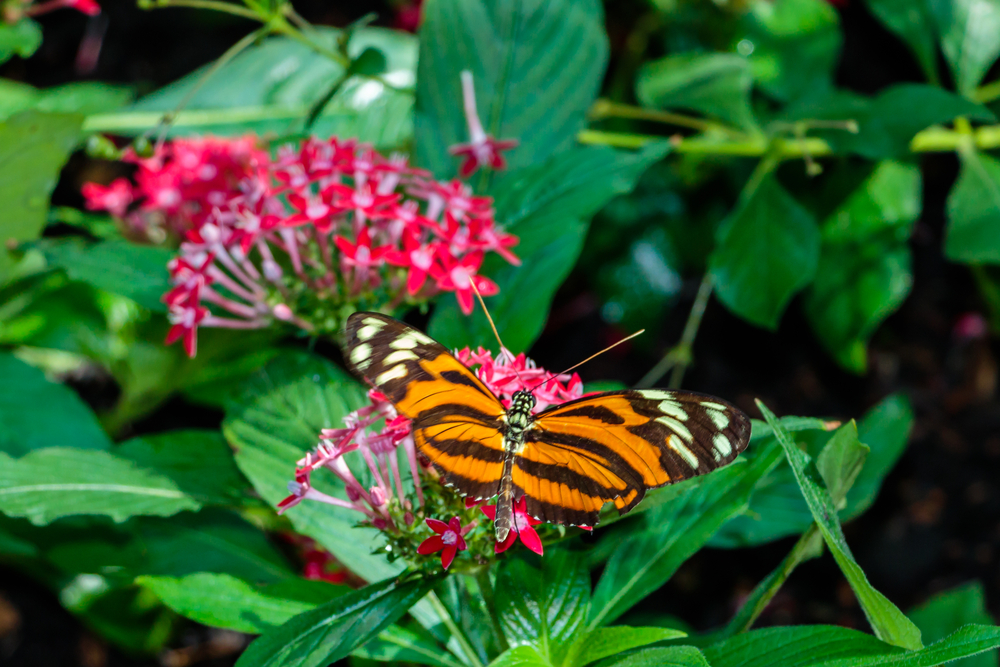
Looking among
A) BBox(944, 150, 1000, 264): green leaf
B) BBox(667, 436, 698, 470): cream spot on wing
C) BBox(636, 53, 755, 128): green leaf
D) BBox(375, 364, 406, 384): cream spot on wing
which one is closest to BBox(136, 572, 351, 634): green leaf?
BBox(375, 364, 406, 384): cream spot on wing

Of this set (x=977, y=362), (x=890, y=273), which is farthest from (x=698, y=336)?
(x=977, y=362)

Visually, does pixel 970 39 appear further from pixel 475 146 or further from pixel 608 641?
pixel 608 641

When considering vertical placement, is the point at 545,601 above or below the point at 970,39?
below

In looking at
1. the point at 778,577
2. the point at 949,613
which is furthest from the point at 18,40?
the point at 949,613

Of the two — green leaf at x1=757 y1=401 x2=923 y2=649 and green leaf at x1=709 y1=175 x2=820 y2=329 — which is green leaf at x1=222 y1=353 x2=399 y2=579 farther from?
green leaf at x1=709 y1=175 x2=820 y2=329

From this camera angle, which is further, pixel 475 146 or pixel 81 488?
pixel 475 146

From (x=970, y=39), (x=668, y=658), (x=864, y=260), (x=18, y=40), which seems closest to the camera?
(x=668, y=658)

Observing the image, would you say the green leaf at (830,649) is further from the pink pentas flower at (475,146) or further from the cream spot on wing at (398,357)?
the pink pentas flower at (475,146)
